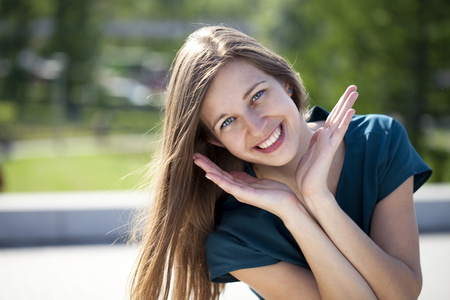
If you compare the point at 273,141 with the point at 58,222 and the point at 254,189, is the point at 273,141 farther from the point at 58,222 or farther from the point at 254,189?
the point at 58,222

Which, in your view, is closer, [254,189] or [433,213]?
[254,189]

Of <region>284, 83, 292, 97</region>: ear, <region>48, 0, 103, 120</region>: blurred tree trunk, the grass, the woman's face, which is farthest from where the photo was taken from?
<region>48, 0, 103, 120</region>: blurred tree trunk

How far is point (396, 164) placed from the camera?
222 centimetres

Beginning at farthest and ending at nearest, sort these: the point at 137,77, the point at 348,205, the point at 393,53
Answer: the point at 137,77 < the point at 393,53 < the point at 348,205

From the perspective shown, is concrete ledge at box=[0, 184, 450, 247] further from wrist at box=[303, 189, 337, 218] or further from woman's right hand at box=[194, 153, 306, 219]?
wrist at box=[303, 189, 337, 218]

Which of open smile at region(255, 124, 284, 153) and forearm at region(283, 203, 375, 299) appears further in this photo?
open smile at region(255, 124, 284, 153)

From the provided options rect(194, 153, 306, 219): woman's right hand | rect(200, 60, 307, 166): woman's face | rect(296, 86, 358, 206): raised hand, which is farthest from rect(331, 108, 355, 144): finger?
rect(194, 153, 306, 219): woman's right hand

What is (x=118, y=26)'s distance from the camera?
34.3 meters

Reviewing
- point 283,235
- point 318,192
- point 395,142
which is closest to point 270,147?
point 318,192

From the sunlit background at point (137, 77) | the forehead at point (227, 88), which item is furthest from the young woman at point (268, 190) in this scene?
the sunlit background at point (137, 77)

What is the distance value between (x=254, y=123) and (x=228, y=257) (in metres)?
0.55

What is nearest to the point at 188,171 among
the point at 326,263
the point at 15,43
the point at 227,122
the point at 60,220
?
the point at 227,122

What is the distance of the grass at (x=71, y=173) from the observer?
32.9 feet

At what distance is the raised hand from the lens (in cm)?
200
